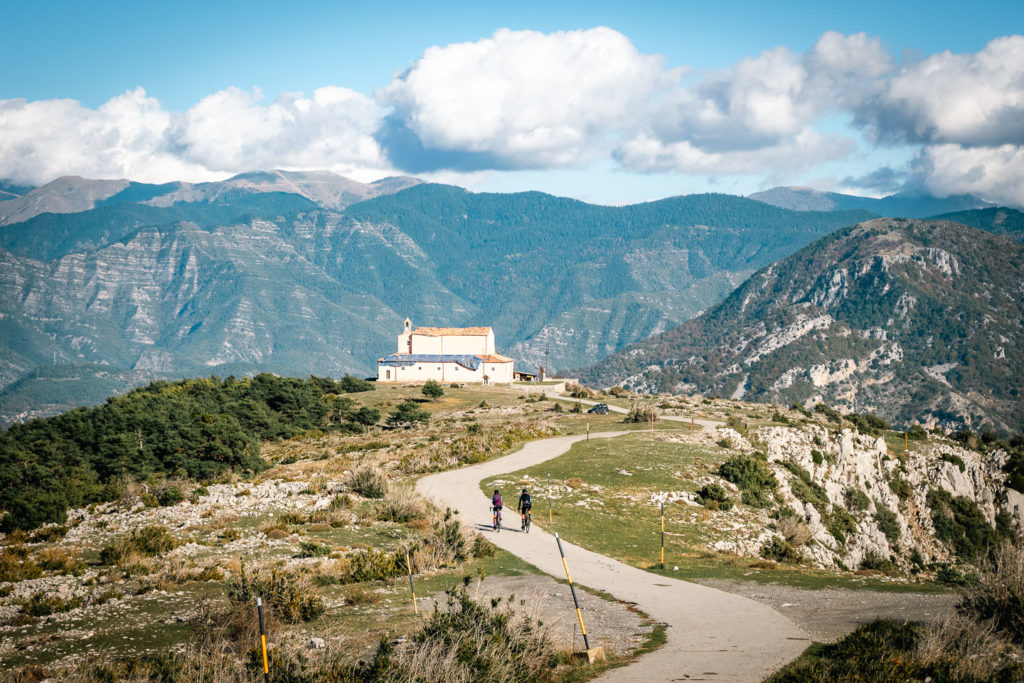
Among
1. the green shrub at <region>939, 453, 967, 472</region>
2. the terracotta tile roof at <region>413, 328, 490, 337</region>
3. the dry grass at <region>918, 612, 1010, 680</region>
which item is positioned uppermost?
the terracotta tile roof at <region>413, 328, 490, 337</region>

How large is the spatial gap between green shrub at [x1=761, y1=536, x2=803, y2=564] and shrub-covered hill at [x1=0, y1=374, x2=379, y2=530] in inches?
1045

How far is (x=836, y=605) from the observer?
1917 cm

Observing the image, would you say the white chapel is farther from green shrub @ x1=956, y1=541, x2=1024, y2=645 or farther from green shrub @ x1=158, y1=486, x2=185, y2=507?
green shrub @ x1=956, y1=541, x2=1024, y2=645

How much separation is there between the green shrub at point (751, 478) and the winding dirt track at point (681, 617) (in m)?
12.4

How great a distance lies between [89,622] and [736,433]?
1656 inches

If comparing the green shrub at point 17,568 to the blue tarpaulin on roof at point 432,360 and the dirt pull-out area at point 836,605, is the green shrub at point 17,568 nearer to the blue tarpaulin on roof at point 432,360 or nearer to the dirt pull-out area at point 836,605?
the dirt pull-out area at point 836,605

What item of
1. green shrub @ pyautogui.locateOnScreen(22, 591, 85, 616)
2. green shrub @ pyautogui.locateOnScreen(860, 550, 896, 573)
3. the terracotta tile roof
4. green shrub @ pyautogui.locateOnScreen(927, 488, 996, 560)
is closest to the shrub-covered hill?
green shrub @ pyautogui.locateOnScreen(22, 591, 85, 616)

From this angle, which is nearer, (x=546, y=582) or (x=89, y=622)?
(x=89, y=622)

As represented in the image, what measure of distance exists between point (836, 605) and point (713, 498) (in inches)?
627

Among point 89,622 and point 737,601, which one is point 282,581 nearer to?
point 89,622

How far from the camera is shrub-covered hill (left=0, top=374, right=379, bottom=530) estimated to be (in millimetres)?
37188

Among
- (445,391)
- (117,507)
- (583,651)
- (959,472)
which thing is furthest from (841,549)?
(445,391)

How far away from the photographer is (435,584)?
21.0 m

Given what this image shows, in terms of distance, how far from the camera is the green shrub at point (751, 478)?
37375 mm
